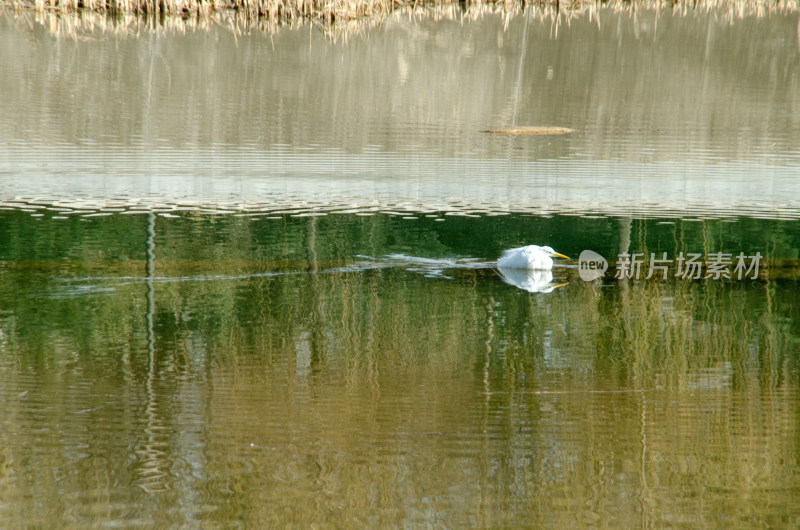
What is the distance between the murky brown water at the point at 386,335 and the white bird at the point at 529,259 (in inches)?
4.1

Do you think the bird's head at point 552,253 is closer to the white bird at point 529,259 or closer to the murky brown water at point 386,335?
the white bird at point 529,259

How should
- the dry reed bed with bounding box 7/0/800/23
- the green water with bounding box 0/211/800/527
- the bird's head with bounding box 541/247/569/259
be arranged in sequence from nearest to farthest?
the green water with bounding box 0/211/800/527, the bird's head with bounding box 541/247/569/259, the dry reed bed with bounding box 7/0/800/23

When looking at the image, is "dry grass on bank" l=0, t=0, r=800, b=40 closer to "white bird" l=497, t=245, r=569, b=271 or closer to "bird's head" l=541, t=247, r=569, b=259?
"bird's head" l=541, t=247, r=569, b=259

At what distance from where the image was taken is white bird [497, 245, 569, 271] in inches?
213

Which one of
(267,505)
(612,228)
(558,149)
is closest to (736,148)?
(558,149)

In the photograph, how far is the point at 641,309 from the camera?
191 inches

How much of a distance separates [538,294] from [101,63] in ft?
46.8

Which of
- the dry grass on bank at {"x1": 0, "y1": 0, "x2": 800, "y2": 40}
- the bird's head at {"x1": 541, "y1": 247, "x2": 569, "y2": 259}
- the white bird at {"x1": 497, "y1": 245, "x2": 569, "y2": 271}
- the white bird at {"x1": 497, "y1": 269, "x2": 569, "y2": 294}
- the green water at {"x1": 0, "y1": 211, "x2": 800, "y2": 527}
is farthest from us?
the dry grass on bank at {"x1": 0, "y1": 0, "x2": 800, "y2": 40}

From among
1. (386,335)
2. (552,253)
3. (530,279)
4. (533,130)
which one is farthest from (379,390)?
(533,130)

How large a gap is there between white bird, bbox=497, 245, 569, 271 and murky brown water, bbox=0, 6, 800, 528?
0.34 ft

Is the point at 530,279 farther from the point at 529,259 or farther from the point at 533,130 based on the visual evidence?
the point at 533,130

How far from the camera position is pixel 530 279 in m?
5.37

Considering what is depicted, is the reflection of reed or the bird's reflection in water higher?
the bird's reflection in water

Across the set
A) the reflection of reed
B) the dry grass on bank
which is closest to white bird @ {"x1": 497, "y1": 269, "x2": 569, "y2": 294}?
the reflection of reed
